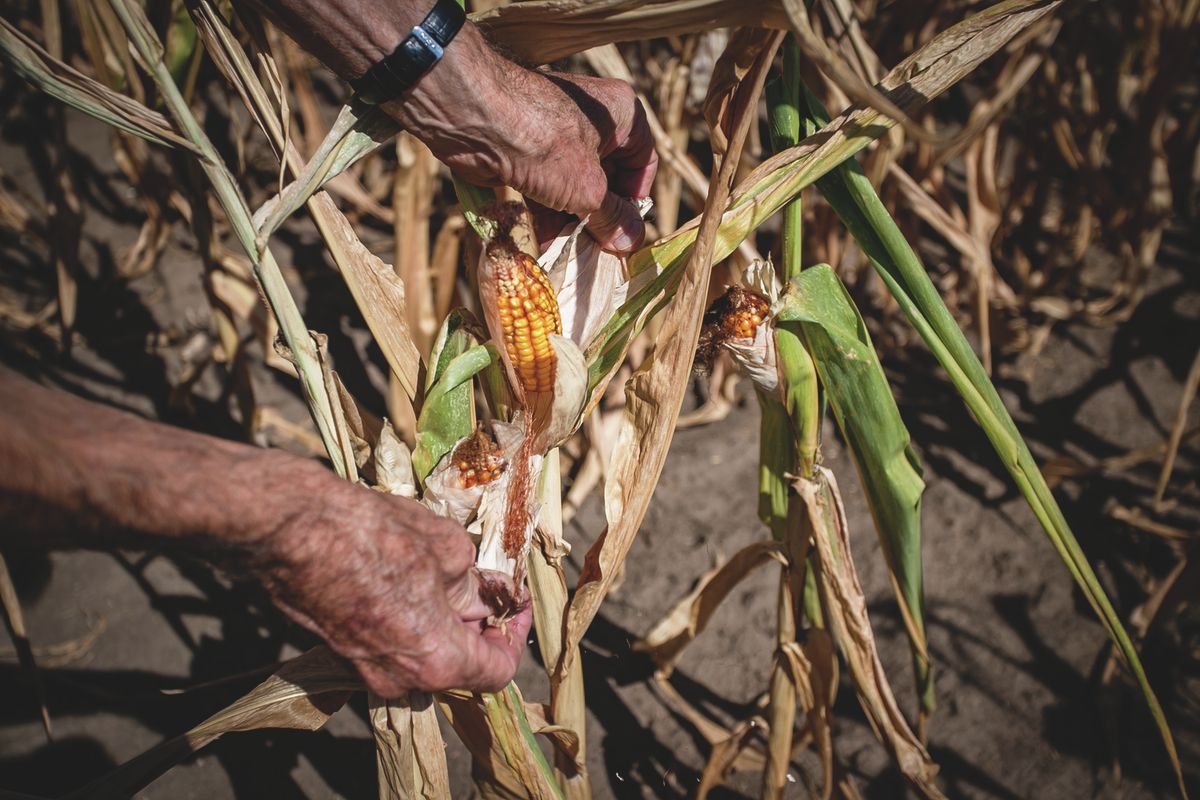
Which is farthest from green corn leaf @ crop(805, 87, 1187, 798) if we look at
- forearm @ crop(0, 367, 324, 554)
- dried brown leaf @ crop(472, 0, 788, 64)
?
forearm @ crop(0, 367, 324, 554)

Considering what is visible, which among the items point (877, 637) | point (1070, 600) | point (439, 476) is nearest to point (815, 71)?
point (439, 476)

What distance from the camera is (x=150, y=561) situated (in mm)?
1552

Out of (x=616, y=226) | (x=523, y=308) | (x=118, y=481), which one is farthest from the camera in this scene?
(x=616, y=226)

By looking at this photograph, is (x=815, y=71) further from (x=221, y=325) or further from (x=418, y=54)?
(x=221, y=325)

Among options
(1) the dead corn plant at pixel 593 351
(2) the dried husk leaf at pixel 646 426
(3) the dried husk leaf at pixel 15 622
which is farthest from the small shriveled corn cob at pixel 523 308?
(3) the dried husk leaf at pixel 15 622

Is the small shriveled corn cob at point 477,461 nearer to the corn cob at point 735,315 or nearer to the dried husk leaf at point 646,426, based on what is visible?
the dried husk leaf at point 646,426

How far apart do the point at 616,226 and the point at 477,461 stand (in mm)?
353

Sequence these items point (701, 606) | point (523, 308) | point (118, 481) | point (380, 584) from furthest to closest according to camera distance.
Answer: point (701, 606) < point (523, 308) < point (380, 584) < point (118, 481)

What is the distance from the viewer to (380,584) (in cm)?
62

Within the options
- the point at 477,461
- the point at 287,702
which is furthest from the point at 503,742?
the point at 477,461

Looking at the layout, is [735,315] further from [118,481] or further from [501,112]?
[118,481]

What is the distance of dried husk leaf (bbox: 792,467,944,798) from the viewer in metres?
0.84

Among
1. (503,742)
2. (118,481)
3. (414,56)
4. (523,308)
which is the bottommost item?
(503,742)

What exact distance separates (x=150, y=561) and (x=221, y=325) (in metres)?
0.58
